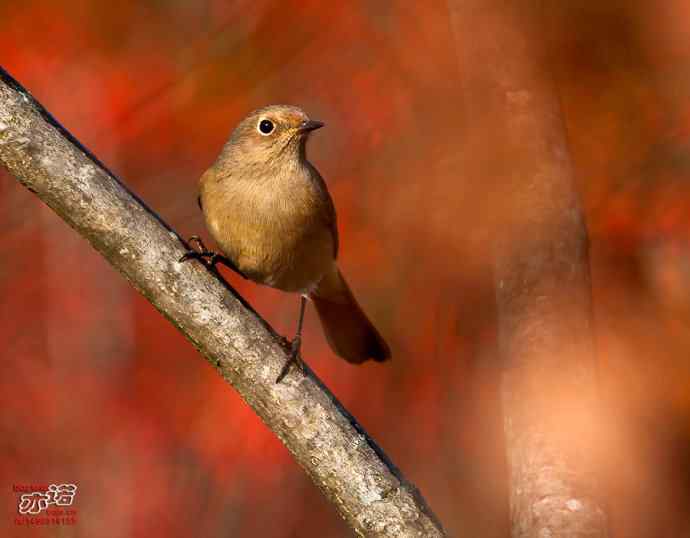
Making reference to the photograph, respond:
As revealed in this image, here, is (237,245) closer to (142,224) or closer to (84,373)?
(142,224)

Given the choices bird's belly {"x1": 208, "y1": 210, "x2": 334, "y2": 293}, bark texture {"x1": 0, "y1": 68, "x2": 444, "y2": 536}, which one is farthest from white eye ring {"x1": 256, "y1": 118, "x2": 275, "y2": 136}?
bark texture {"x1": 0, "y1": 68, "x2": 444, "y2": 536}

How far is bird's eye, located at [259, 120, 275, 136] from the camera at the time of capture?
3.51m

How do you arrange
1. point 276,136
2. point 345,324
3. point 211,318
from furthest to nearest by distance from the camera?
point 345,324
point 276,136
point 211,318

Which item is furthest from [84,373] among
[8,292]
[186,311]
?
[186,311]

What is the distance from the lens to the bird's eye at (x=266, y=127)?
11.5ft

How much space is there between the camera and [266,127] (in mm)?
3523

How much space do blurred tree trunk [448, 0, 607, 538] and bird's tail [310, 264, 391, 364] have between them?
2.43 ft

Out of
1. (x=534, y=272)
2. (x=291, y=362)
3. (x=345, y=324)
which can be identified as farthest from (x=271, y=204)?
(x=291, y=362)

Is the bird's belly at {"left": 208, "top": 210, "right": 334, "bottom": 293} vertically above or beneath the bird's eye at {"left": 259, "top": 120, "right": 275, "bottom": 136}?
beneath

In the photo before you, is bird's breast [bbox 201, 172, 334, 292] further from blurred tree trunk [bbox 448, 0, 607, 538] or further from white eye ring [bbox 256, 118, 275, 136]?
blurred tree trunk [bbox 448, 0, 607, 538]

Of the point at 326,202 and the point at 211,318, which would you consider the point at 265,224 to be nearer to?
the point at 326,202

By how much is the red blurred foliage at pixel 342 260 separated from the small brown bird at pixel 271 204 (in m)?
0.81

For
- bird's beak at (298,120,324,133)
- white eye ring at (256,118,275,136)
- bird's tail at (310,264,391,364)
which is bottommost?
bird's tail at (310,264,391,364)

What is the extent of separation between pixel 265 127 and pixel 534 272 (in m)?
1.15
